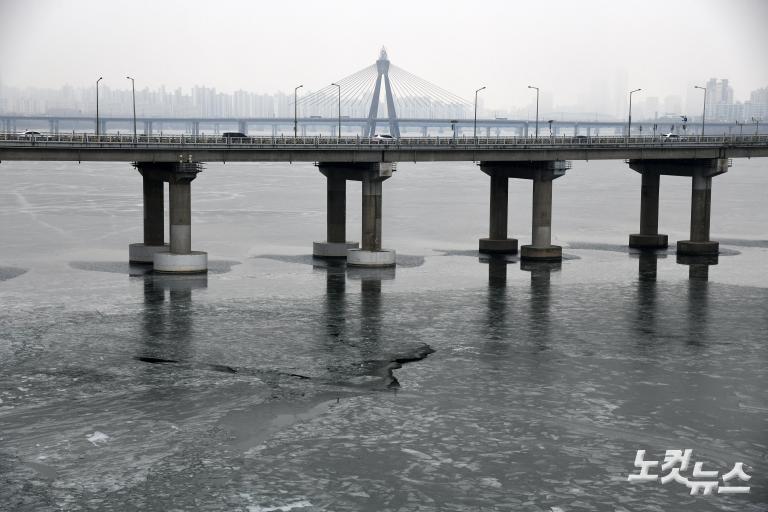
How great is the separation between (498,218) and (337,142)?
713 inches

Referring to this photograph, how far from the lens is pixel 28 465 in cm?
3788

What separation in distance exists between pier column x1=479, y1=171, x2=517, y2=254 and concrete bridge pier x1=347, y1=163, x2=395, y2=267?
13.2 m

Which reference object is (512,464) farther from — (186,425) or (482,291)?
(482,291)

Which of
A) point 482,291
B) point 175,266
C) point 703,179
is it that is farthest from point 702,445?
point 703,179

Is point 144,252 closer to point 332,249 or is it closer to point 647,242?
point 332,249

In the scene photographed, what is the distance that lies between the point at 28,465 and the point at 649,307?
43.9 metres

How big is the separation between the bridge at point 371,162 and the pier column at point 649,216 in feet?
0.32

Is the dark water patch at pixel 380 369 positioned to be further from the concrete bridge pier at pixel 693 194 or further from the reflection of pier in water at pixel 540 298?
the concrete bridge pier at pixel 693 194

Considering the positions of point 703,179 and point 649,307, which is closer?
point 649,307

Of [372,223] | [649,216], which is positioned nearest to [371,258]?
[372,223]

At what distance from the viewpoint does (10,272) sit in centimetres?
8344

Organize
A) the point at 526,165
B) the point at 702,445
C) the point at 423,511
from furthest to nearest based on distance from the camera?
the point at 526,165
the point at 702,445
the point at 423,511

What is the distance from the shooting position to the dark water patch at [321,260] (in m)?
91.1

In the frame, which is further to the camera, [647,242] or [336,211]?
[647,242]
